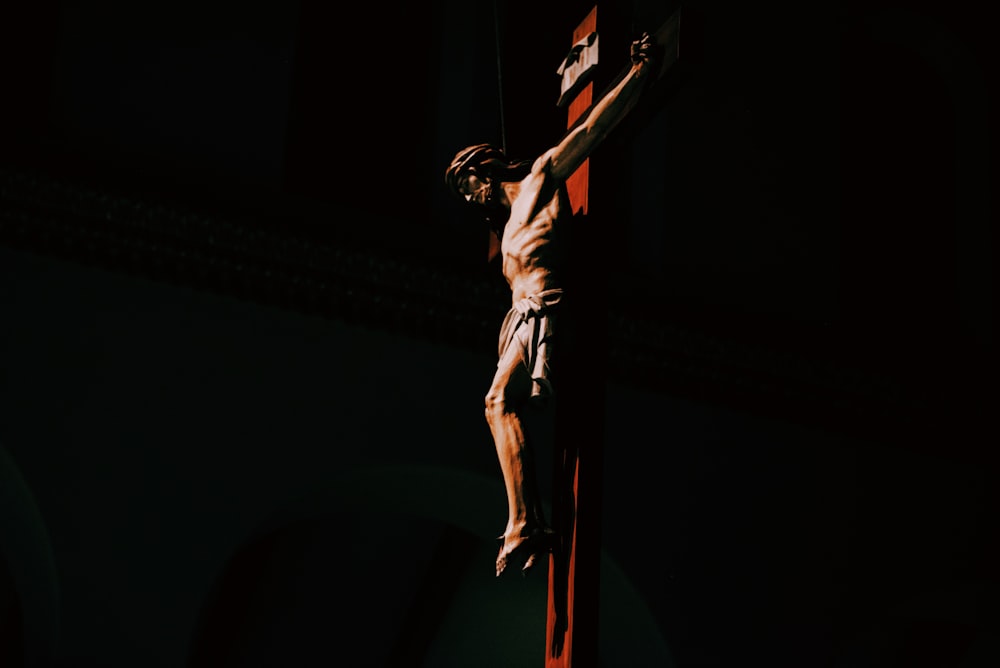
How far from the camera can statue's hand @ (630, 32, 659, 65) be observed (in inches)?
111

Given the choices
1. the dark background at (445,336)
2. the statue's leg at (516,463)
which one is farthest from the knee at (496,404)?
the dark background at (445,336)

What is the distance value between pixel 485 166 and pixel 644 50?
0.51m

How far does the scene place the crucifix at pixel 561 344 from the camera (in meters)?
2.68

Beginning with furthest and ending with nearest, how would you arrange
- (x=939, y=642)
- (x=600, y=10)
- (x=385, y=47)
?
(x=939, y=642)
(x=385, y=47)
(x=600, y=10)

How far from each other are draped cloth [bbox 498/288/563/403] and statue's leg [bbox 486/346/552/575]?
0.03 metres

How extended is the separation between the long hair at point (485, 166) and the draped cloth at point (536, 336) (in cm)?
40

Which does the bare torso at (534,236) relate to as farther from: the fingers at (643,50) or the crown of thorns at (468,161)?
the fingers at (643,50)

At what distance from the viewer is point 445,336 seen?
18.3ft

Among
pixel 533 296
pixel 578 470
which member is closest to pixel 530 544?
pixel 578 470

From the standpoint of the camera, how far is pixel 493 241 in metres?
3.40

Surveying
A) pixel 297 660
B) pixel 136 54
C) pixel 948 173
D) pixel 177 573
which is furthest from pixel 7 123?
pixel 948 173

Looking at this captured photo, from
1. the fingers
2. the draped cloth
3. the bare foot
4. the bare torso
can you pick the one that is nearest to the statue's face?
the bare torso

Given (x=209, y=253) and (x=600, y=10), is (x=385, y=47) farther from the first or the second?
(x=600, y=10)

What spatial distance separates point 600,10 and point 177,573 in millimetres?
2712
